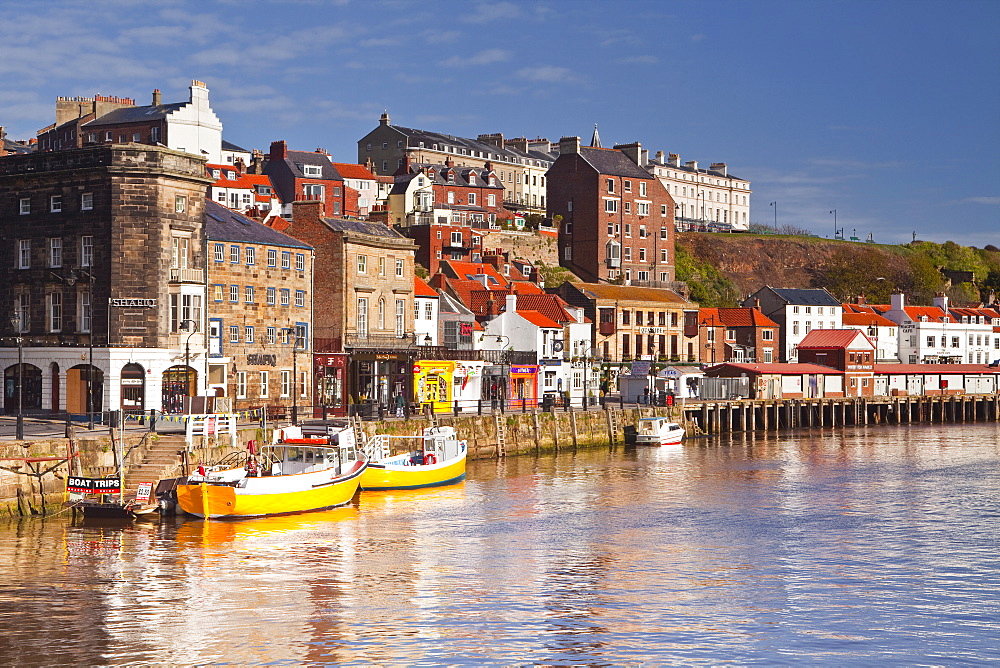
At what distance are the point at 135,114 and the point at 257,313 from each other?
5634 centimetres

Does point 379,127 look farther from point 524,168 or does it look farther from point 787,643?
point 787,643

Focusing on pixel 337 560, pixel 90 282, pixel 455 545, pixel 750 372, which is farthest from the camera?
pixel 750 372

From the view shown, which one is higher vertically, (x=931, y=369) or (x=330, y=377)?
(x=931, y=369)

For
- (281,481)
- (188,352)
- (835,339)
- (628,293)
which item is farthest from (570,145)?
(281,481)

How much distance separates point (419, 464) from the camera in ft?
194

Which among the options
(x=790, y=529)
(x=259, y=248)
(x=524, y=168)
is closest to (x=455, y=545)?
(x=790, y=529)

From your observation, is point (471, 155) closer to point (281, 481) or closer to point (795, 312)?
point (795, 312)

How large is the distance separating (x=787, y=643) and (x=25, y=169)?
48.6 metres

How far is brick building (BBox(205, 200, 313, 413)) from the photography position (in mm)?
69750

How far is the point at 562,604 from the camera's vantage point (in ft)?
117

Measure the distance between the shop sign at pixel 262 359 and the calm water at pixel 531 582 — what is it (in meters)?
17.7

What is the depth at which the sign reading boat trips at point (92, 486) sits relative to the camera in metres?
47.2

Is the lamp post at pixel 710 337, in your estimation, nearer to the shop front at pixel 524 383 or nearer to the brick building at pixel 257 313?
the shop front at pixel 524 383

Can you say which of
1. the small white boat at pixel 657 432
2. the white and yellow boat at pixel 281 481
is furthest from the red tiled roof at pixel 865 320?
the white and yellow boat at pixel 281 481
